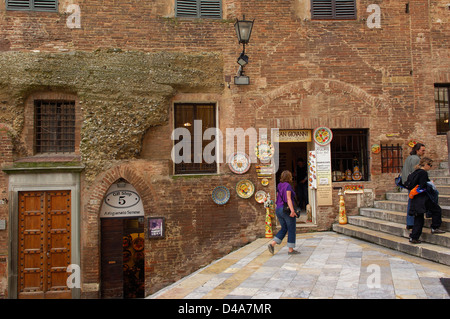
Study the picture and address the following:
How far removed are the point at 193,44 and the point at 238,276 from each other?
20.5 ft

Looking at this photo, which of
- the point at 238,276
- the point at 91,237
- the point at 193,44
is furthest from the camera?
the point at 193,44

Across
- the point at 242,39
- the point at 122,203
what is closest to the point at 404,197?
the point at 242,39

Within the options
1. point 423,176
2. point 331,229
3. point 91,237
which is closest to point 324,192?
point 331,229

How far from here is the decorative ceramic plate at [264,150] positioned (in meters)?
9.21

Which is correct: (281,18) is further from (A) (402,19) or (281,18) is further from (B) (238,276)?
(B) (238,276)

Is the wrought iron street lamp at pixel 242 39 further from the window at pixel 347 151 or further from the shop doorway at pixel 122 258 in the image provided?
the shop doorway at pixel 122 258

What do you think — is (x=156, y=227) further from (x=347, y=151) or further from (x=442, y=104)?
(x=442, y=104)

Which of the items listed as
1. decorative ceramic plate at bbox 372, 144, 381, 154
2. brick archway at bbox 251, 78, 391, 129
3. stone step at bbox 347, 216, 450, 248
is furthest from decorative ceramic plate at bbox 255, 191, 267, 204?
decorative ceramic plate at bbox 372, 144, 381, 154

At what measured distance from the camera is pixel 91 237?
875 cm

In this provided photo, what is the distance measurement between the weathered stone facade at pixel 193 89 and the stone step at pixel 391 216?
18.2 inches

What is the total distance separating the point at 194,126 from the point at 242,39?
8.43ft

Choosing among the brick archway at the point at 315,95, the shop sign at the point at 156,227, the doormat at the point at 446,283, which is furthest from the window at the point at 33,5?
the doormat at the point at 446,283

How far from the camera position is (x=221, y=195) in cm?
906

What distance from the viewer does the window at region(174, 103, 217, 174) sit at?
929cm
